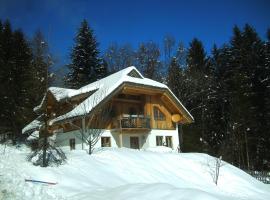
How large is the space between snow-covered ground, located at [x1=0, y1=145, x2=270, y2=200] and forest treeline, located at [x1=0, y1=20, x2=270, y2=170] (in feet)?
30.1

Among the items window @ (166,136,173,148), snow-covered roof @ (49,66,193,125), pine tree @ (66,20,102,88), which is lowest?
window @ (166,136,173,148)

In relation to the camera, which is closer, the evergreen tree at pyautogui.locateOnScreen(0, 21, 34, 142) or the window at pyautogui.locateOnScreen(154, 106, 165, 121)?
the evergreen tree at pyautogui.locateOnScreen(0, 21, 34, 142)

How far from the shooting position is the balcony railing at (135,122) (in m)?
28.1

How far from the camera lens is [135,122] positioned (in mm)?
28906

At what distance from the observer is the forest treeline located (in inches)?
1219

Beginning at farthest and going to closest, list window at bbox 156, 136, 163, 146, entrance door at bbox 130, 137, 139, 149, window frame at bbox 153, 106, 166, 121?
window frame at bbox 153, 106, 166, 121, window at bbox 156, 136, 163, 146, entrance door at bbox 130, 137, 139, 149

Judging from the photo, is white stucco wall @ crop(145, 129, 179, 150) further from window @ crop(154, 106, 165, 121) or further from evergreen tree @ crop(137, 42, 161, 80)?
evergreen tree @ crop(137, 42, 161, 80)

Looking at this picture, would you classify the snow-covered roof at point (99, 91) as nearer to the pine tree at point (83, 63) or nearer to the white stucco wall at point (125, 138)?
the white stucco wall at point (125, 138)

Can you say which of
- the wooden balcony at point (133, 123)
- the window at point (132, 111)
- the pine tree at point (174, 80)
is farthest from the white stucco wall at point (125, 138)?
the pine tree at point (174, 80)

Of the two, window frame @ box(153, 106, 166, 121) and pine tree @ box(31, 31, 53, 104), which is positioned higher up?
pine tree @ box(31, 31, 53, 104)

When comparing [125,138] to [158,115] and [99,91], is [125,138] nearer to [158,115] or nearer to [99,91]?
A: [158,115]

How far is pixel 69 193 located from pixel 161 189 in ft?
9.88

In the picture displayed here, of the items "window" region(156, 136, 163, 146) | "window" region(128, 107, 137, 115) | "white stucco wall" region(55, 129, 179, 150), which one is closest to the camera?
"white stucco wall" region(55, 129, 179, 150)

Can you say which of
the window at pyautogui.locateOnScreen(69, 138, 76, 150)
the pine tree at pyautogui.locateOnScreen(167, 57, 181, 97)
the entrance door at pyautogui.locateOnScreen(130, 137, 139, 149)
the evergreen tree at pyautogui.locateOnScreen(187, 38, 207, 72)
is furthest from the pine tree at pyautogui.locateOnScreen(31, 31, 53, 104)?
the evergreen tree at pyautogui.locateOnScreen(187, 38, 207, 72)
